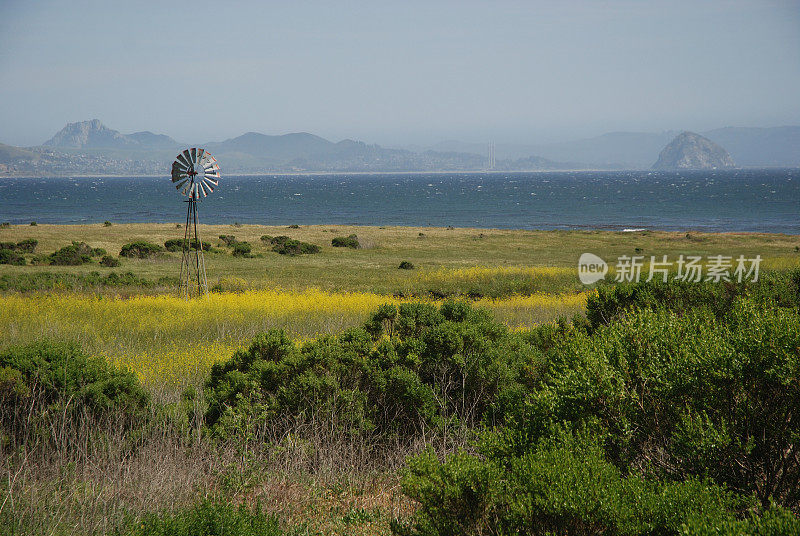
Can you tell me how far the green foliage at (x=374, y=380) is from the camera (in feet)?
20.5

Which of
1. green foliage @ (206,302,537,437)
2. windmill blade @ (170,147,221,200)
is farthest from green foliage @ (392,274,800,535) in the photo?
windmill blade @ (170,147,221,200)

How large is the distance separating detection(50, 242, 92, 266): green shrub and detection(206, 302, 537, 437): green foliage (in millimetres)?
24398

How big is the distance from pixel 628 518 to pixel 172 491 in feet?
10.9

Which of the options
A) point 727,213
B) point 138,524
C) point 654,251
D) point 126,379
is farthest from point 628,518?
point 727,213

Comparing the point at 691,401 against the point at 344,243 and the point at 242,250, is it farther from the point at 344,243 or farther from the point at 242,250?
the point at 344,243

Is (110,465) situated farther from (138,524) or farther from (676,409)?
(676,409)

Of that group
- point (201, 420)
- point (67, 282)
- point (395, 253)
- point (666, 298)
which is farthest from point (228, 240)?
point (201, 420)

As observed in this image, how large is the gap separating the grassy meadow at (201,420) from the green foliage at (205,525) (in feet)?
0.35

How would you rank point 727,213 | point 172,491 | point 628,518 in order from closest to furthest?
1. point 628,518
2. point 172,491
3. point 727,213

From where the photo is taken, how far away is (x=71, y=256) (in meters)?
28.4

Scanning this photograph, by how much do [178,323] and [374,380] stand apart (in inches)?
265

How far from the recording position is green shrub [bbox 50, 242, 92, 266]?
27.7 m

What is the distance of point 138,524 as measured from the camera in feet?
13.1

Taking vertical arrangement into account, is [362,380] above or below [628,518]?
below
